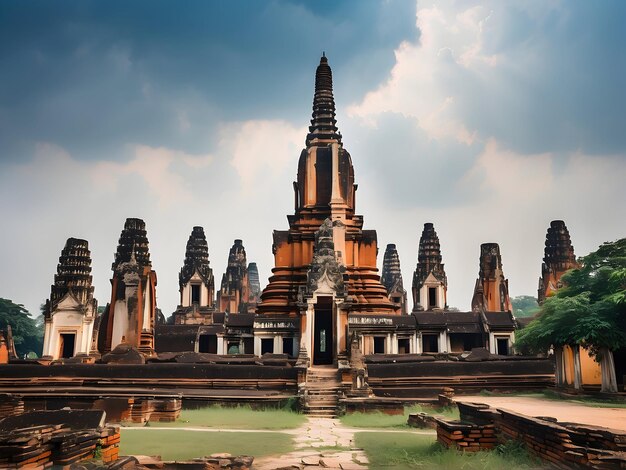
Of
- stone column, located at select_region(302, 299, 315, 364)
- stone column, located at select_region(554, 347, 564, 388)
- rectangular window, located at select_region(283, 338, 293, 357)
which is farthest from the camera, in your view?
rectangular window, located at select_region(283, 338, 293, 357)

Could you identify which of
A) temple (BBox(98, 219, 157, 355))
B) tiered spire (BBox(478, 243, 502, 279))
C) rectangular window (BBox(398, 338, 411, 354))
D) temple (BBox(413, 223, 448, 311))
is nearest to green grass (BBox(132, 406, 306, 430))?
temple (BBox(98, 219, 157, 355))

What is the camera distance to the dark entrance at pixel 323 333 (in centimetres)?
2339

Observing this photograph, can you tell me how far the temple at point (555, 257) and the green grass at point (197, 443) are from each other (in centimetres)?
3892

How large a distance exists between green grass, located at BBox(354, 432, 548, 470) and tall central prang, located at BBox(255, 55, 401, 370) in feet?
36.8

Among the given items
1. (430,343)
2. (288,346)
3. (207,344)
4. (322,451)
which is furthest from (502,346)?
(322,451)

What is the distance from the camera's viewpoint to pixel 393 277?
195 ft

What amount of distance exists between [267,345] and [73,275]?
51.5ft

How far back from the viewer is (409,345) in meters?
30.4

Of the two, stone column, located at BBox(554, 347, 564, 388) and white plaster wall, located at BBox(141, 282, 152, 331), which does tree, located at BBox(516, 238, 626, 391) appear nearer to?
stone column, located at BBox(554, 347, 564, 388)

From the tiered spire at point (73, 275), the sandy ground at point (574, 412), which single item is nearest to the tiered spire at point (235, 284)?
the tiered spire at point (73, 275)

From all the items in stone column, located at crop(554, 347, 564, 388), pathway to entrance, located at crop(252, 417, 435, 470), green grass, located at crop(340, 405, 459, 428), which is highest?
stone column, located at crop(554, 347, 564, 388)

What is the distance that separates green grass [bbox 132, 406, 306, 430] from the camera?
13.5 m

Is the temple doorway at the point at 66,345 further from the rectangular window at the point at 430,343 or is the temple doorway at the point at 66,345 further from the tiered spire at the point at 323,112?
the rectangular window at the point at 430,343

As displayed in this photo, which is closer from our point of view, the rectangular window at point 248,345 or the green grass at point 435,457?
the green grass at point 435,457
